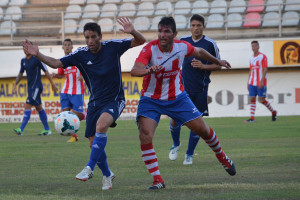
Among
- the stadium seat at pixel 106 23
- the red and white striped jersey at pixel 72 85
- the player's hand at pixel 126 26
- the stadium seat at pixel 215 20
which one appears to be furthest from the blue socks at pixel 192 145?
the stadium seat at pixel 106 23

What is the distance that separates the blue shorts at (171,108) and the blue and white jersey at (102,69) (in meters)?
0.34

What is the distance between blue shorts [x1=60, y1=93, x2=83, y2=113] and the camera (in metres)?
14.0

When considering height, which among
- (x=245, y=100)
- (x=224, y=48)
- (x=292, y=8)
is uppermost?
(x=292, y=8)

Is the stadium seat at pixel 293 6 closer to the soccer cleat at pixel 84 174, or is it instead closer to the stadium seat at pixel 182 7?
the stadium seat at pixel 182 7

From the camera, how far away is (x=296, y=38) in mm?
22938

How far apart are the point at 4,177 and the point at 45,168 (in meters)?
0.99

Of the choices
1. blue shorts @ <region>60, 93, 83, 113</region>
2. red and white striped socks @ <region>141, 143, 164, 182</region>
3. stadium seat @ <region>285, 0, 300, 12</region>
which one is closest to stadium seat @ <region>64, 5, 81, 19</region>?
stadium seat @ <region>285, 0, 300, 12</region>

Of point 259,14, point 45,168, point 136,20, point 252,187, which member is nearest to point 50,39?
point 136,20

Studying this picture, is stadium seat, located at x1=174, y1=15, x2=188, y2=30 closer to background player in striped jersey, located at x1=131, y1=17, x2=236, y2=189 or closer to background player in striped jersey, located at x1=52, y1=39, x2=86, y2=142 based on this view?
background player in striped jersey, located at x1=52, y1=39, x2=86, y2=142

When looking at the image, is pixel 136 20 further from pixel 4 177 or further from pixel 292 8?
pixel 4 177

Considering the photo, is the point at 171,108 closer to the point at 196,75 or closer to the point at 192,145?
the point at 192,145

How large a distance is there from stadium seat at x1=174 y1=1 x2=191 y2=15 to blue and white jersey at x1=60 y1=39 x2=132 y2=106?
18675mm

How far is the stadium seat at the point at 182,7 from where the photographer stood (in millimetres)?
Result: 25734

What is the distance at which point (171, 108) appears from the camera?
7070mm
